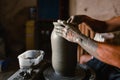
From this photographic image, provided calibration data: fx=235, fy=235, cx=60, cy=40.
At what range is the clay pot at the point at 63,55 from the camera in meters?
1.61

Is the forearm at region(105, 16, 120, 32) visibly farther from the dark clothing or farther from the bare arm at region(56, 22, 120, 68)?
the bare arm at region(56, 22, 120, 68)

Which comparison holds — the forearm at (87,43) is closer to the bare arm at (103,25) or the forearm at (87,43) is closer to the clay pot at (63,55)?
the clay pot at (63,55)

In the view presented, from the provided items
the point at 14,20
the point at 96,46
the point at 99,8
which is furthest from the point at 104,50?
the point at 14,20

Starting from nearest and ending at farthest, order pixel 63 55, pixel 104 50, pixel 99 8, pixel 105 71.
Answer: pixel 104 50 < pixel 63 55 < pixel 105 71 < pixel 99 8

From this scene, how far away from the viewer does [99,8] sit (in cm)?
257

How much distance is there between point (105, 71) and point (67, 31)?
462mm

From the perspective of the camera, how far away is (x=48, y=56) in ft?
11.5

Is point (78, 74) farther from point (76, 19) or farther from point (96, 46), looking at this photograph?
point (76, 19)

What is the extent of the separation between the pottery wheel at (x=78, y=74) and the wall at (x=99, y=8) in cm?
95

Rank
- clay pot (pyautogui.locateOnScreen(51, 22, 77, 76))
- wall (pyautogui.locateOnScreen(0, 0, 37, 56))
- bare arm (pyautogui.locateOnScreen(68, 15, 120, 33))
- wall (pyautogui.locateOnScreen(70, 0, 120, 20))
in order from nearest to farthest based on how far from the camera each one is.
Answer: clay pot (pyautogui.locateOnScreen(51, 22, 77, 76))
bare arm (pyautogui.locateOnScreen(68, 15, 120, 33))
wall (pyautogui.locateOnScreen(70, 0, 120, 20))
wall (pyautogui.locateOnScreen(0, 0, 37, 56))

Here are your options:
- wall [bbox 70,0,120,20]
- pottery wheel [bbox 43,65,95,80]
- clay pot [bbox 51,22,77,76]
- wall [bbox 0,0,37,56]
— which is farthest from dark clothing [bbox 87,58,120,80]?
wall [bbox 0,0,37,56]

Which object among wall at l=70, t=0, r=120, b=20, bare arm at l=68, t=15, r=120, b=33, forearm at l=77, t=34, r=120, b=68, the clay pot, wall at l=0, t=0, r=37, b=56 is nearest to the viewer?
forearm at l=77, t=34, r=120, b=68

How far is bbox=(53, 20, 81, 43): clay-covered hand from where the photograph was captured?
1.50 m

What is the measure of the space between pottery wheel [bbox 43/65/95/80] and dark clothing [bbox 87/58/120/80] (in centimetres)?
7
